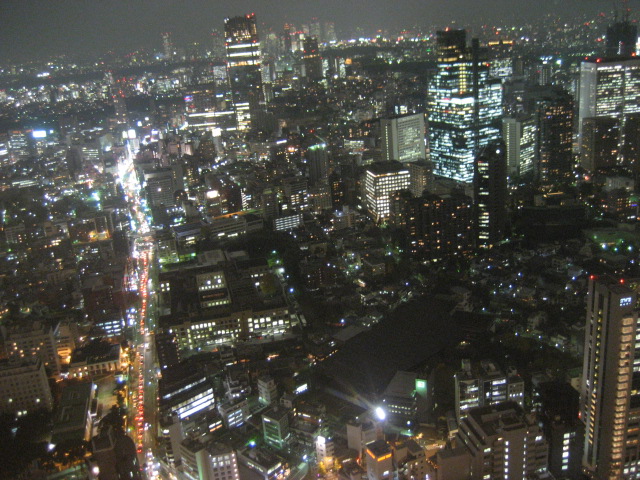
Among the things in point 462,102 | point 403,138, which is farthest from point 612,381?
point 403,138

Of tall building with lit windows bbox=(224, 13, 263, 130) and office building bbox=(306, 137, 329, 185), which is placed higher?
tall building with lit windows bbox=(224, 13, 263, 130)

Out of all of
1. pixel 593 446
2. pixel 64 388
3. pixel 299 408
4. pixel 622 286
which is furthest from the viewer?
pixel 64 388

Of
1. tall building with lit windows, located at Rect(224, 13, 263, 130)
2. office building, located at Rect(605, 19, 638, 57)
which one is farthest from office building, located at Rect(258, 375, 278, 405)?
office building, located at Rect(605, 19, 638, 57)

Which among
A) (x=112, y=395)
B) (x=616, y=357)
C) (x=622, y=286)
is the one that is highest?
(x=622, y=286)

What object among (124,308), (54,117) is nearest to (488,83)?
(124,308)

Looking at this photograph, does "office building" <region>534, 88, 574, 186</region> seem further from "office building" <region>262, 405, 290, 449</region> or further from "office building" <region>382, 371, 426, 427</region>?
"office building" <region>262, 405, 290, 449</region>

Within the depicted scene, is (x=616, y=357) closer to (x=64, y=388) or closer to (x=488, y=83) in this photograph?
(x=64, y=388)

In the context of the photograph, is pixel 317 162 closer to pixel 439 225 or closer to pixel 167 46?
pixel 439 225

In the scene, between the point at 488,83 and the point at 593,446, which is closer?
the point at 593,446
